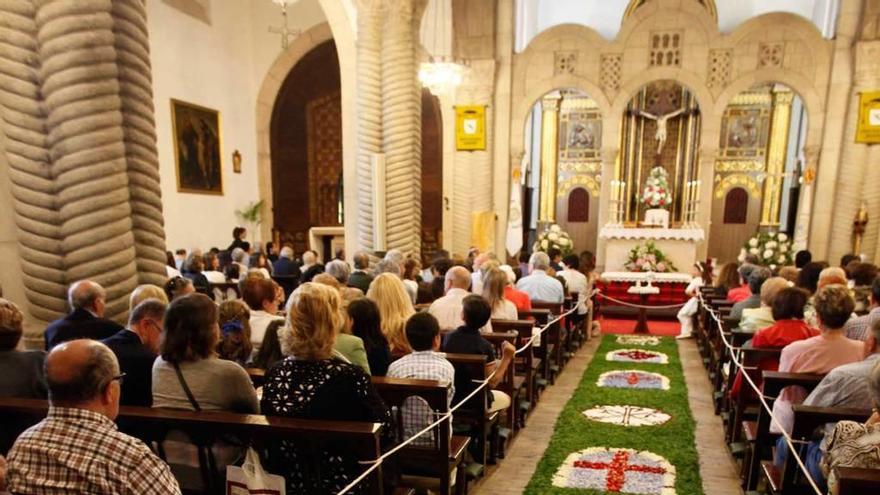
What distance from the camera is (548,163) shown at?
18469 mm

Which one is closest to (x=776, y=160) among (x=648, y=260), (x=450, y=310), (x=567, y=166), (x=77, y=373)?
(x=567, y=166)

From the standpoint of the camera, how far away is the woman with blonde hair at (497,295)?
4914 mm

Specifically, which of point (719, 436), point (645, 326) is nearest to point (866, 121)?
point (645, 326)

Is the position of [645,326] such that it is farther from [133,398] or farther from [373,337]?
[133,398]

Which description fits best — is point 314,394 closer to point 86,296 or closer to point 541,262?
point 86,296

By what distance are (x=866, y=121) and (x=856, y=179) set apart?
51.0 inches

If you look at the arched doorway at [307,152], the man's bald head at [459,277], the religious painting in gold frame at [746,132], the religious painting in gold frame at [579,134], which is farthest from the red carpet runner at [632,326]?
the religious painting in gold frame at [746,132]

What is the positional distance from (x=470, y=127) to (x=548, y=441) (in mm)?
8227

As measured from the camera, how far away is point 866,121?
10.5m

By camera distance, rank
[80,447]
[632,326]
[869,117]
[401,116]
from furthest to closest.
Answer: [869,117] → [632,326] → [401,116] → [80,447]

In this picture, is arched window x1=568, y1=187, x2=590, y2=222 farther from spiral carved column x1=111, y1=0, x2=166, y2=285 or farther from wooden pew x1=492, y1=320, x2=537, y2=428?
spiral carved column x1=111, y1=0, x2=166, y2=285

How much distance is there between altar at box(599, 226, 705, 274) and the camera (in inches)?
442

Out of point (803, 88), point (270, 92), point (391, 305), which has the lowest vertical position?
point (391, 305)

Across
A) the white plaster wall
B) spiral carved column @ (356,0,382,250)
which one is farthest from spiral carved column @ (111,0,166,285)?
the white plaster wall
